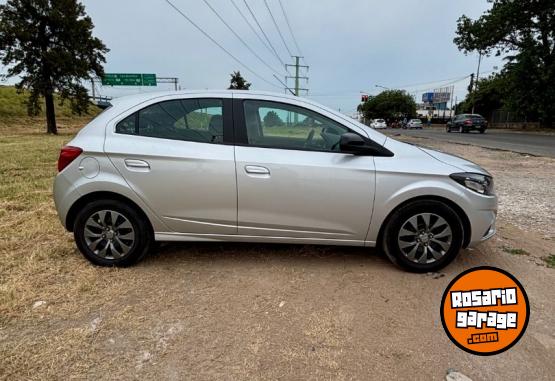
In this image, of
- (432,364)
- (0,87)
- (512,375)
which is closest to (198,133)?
(432,364)

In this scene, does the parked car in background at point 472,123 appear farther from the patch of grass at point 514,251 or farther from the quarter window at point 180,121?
the quarter window at point 180,121

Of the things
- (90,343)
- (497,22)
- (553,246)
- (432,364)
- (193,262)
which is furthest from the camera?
(497,22)

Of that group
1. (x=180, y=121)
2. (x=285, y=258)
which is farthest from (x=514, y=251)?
(x=180, y=121)

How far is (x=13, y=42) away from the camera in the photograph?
21812mm

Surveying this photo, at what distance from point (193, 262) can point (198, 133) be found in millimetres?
1280

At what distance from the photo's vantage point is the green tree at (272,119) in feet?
11.5

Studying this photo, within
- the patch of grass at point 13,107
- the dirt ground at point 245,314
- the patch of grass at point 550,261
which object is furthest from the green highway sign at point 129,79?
the patch of grass at point 550,261

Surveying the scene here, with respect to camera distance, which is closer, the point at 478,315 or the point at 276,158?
the point at 478,315

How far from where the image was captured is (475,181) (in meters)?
3.38

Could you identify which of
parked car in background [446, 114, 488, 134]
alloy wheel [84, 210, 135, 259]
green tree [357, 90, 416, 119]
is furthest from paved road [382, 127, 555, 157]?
green tree [357, 90, 416, 119]

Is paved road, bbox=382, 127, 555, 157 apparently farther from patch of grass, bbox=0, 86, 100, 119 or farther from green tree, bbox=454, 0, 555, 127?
patch of grass, bbox=0, 86, 100, 119

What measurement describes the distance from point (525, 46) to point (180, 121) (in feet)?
114

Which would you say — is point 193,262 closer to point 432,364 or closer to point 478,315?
point 432,364

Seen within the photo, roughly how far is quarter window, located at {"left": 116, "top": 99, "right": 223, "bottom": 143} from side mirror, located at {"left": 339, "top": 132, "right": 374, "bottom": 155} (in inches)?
43.6
